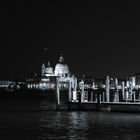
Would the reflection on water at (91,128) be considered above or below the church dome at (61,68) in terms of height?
below

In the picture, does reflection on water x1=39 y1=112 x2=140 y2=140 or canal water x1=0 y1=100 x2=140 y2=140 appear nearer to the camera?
canal water x1=0 y1=100 x2=140 y2=140

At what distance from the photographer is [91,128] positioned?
99.8 feet

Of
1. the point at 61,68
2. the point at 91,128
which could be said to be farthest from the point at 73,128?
the point at 61,68

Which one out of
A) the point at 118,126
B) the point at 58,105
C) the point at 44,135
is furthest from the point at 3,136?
the point at 58,105

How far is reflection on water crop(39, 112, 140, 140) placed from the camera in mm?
26672

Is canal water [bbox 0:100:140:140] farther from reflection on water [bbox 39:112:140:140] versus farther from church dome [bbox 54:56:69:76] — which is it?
church dome [bbox 54:56:69:76]

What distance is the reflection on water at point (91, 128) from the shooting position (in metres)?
26.7

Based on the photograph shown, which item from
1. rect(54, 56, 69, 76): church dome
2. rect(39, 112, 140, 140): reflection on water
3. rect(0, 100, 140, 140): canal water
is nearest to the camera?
rect(0, 100, 140, 140): canal water

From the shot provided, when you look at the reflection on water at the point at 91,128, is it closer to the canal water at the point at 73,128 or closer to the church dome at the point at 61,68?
the canal water at the point at 73,128

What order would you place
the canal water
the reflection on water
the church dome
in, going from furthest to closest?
the church dome → the reflection on water → the canal water

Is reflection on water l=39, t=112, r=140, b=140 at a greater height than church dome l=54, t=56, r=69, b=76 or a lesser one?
lesser

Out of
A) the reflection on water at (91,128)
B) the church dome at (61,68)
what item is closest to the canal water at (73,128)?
the reflection on water at (91,128)

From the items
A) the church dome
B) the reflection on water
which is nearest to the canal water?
the reflection on water

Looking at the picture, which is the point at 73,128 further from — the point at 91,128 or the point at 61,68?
the point at 61,68
